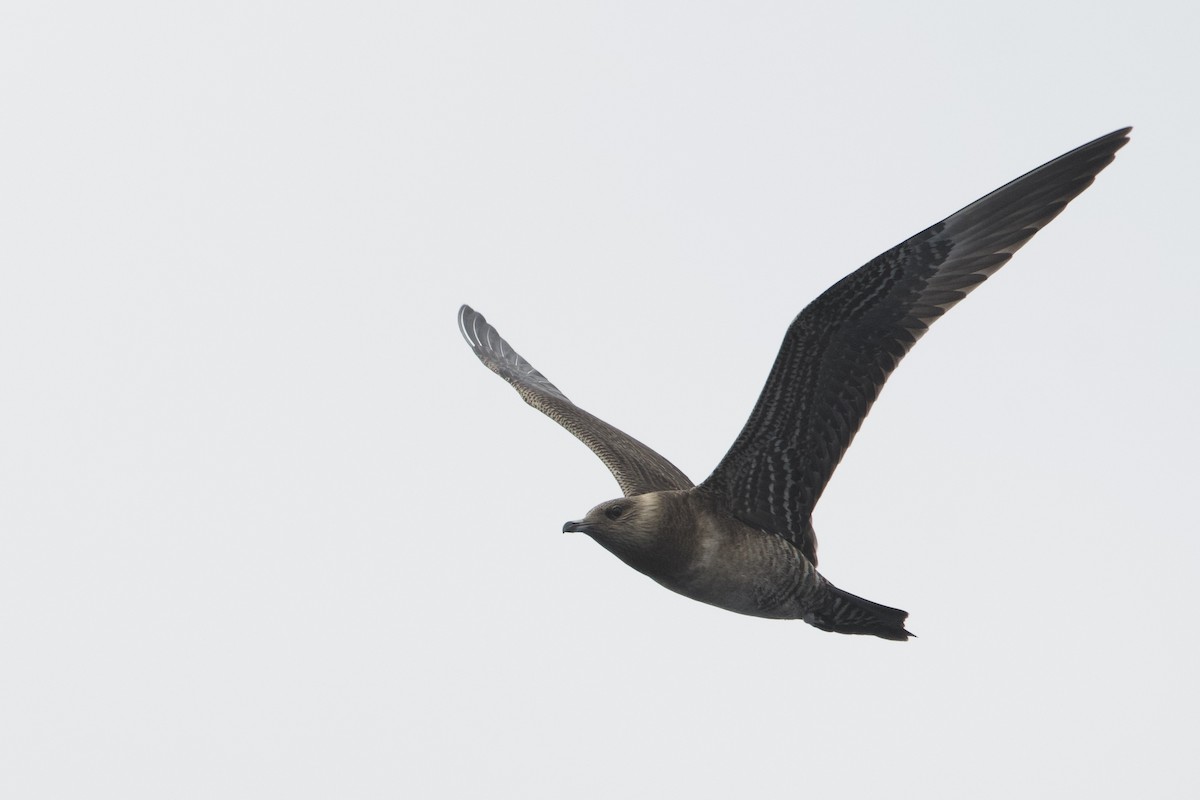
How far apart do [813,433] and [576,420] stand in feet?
11.1

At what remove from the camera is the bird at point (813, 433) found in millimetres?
9711

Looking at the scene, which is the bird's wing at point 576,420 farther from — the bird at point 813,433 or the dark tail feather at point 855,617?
the dark tail feather at point 855,617

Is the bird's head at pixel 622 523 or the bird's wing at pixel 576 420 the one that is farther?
the bird's wing at pixel 576 420

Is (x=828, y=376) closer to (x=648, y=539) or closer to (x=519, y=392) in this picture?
(x=648, y=539)

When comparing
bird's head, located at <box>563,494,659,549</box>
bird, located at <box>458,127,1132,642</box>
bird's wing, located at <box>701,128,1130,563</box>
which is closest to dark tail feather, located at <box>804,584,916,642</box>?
bird, located at <box>458,127,1132,642</box>

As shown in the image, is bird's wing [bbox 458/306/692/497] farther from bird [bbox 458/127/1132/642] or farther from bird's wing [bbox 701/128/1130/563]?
bird's wing [bbox 701/128/1130/563]

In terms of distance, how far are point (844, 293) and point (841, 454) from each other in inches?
45.3

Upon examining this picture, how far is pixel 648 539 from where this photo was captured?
996 centimetres

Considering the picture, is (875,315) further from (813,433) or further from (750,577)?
(750,577)

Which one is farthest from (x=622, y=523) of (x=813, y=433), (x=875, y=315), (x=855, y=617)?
(x=875, y=315)

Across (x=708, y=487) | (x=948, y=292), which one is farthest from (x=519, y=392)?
(x=948, y=292)

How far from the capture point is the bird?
9.71 meters

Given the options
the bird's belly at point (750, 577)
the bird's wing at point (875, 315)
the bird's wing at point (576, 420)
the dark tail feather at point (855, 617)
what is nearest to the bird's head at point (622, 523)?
the bird's belly at point (750, 577)

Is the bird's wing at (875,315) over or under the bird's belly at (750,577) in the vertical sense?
over
